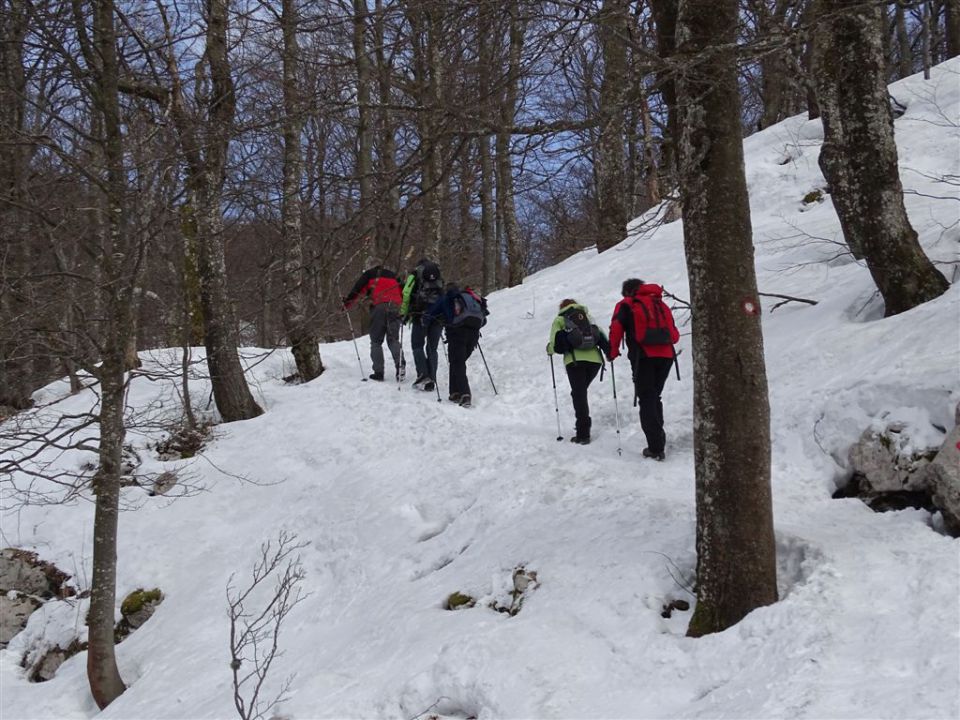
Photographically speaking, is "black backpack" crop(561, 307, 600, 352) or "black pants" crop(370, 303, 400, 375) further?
"black pants" crop(370, 303, 400, 375)

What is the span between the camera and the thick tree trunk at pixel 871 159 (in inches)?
272

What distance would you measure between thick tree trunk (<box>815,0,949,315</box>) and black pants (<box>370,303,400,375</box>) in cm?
629

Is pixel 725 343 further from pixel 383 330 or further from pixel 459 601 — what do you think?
pixel 383 330

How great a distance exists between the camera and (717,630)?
438 centimetres

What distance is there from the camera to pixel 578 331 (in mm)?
8328

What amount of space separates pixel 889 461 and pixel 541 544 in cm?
271

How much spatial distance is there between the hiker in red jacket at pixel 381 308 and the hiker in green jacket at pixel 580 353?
3373 millimetres

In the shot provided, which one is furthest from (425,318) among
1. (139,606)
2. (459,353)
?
(139,606)

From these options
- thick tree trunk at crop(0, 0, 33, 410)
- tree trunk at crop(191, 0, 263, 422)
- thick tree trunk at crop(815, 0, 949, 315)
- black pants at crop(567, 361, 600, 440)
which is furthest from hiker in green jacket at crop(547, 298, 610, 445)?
thick tree trunk at crop(0, 0, 33, 410)

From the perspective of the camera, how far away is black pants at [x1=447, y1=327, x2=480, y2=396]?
10047 millimetres

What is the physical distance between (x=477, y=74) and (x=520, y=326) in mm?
8322

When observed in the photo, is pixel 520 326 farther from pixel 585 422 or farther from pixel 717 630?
A: pixel 717 630

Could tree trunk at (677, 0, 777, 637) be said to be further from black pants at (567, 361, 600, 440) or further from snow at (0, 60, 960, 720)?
black pants at (567, 361, 600, 440)

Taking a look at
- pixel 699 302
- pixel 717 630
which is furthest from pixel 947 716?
pixel 699 302
